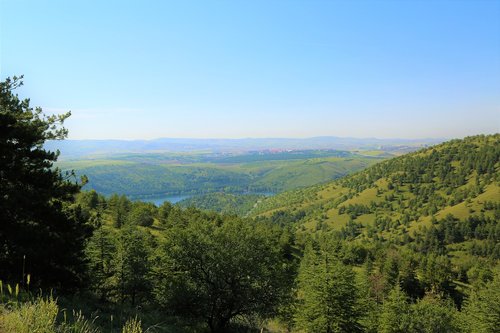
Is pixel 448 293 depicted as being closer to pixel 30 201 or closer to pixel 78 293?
pixel 78 293

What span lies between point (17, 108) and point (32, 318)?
2044 centimetres

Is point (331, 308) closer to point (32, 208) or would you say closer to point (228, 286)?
point (228, 286)

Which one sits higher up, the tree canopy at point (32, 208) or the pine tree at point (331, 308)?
the tree canopy at point (32, 208)

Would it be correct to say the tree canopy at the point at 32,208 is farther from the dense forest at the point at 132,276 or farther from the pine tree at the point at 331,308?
the pine tree at the point at 331,308

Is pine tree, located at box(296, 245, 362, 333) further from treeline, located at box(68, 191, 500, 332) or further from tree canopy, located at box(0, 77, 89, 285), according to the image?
tree canopy, located at box(0, 77, 89, 285)

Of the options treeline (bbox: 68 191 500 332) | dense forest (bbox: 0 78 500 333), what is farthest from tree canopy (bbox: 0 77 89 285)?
treeline (bbox: 68 191 500 332)

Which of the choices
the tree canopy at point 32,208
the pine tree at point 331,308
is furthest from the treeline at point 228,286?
the tree canopy at point 32,208

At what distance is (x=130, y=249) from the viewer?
29.0m

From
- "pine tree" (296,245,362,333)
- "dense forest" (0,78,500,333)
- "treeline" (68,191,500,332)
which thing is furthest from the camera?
"pine tree" (296,245,362,333)

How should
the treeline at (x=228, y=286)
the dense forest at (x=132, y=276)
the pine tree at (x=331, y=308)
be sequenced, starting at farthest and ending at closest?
1. the pine tree at (x=331, y=308)
2. the treeline at (x=228, y=286)
3. the dense forest at (x=132, y=276)

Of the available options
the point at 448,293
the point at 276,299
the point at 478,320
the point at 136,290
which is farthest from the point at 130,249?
the point at 448,293

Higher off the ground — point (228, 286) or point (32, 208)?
point (32, 208)

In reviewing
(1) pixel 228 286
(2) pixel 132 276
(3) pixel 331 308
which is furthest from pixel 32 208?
(3) pixel 331 308

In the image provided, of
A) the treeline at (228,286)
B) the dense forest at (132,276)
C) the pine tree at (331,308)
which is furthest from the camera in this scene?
the pine tree at (331,308)
